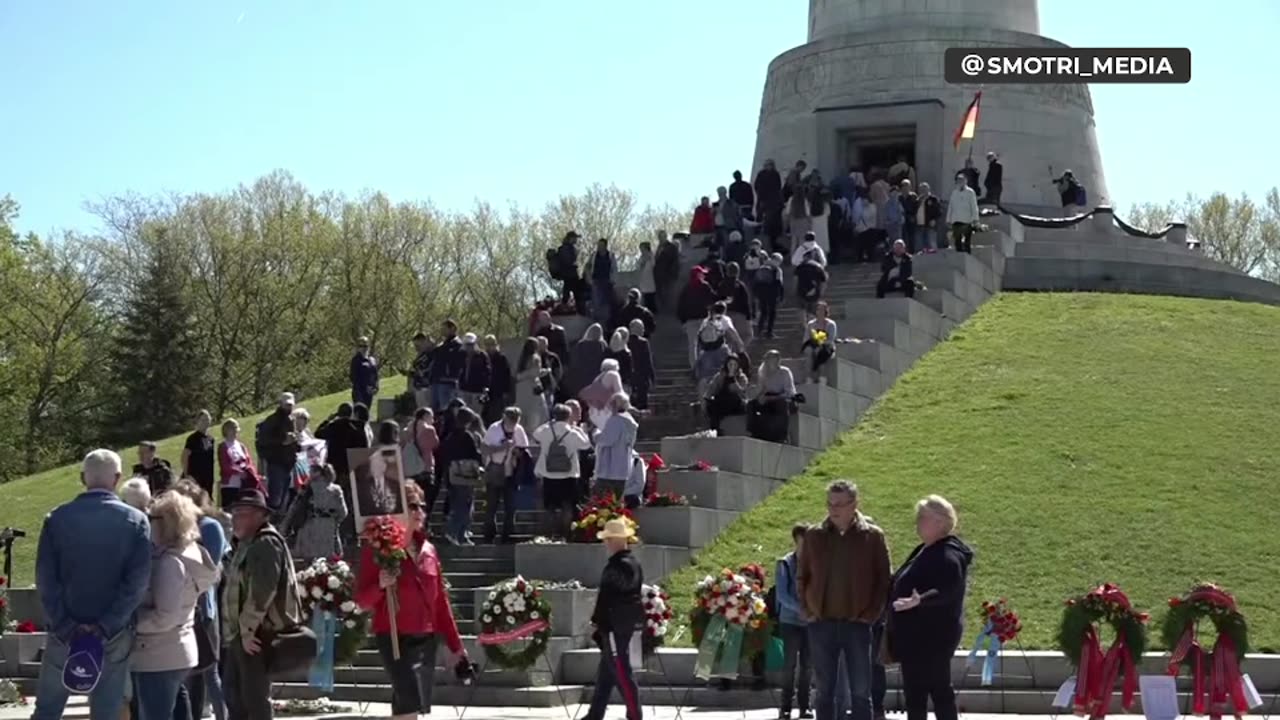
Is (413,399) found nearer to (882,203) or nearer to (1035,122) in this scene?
(882,203)

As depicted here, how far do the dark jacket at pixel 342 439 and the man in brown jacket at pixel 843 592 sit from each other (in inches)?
427

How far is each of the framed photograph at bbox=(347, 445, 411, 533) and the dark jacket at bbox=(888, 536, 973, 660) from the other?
327cm

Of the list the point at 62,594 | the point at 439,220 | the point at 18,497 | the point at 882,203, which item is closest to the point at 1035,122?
the point at 882,203

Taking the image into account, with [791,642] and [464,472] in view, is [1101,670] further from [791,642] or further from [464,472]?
[464,472]

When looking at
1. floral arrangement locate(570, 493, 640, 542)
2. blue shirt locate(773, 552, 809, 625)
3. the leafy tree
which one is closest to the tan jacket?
blue shirt locate(773, 552, 809, 625)

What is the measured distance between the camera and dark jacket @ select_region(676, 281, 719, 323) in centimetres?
2847

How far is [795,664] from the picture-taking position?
16188 millimetres

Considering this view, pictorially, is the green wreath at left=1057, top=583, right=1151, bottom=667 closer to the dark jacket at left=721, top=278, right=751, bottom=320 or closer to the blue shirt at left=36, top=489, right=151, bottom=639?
the blue shirt at left=36, top=489, right=151, bottom=639

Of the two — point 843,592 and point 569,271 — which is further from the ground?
point 569,271

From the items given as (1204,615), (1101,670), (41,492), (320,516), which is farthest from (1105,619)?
(41,492)

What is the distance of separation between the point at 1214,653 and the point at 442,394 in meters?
12.3

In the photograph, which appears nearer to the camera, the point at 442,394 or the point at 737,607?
the point at 737,607

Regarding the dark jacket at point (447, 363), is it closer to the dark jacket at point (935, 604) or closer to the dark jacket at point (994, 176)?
the dark jacket at point (935, 604)

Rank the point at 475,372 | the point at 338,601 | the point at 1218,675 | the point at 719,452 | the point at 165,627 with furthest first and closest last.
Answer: the point at 475,372 → the point at 719,452 → the point at 338,601 → the point at 1218,675 → the point at 165,627
